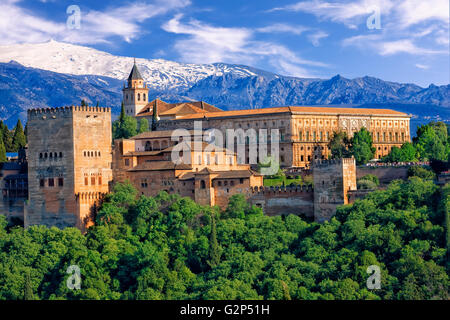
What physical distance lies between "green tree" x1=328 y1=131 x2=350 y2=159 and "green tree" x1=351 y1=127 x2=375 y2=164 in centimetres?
99

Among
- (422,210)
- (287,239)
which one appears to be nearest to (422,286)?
(422,210)

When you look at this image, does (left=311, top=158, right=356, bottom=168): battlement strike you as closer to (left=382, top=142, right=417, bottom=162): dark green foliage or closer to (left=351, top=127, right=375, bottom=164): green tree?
(left=351, top=127, right=375, bottom=164): green tree

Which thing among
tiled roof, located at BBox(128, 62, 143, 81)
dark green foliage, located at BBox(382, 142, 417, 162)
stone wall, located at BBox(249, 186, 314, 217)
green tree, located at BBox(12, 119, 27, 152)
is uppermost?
tiled roof, located at BBox(128, 62, 143, 81)

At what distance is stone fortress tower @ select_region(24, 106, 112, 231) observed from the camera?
7438cm

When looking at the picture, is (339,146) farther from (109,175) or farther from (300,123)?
(109,175)

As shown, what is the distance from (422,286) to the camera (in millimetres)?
53844

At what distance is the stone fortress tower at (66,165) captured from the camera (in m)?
74.4

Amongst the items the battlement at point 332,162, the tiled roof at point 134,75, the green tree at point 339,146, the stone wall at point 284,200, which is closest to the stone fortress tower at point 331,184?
the battlement at point 332,162

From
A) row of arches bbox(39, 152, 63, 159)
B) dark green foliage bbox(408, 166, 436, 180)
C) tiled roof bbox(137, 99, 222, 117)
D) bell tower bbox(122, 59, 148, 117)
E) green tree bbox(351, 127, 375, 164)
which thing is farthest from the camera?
bell tower bbox(122, 59, 148, 117)

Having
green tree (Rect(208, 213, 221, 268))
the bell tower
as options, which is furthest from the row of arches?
the bell tower

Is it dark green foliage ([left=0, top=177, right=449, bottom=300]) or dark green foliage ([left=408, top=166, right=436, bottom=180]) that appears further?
dark green foliage ([left=408, top=166, right=436, bottom=180])

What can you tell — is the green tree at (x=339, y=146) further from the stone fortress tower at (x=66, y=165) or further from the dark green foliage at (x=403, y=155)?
the stone fortress tower at (x=66, y=165)

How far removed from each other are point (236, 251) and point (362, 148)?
3392 centimetres
